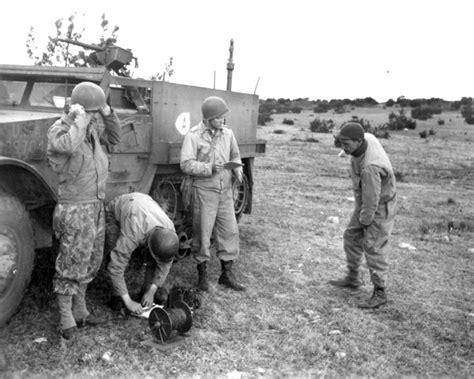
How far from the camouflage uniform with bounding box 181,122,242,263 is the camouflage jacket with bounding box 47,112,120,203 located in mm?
1200

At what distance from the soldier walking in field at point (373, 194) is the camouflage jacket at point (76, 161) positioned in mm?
2148

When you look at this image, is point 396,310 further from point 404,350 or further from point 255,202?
point 255,202

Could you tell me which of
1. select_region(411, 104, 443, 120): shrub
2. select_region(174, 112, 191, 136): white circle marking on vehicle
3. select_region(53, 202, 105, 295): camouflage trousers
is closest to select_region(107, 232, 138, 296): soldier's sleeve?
select_region(53, 202, 105, 295): camouflage trousers

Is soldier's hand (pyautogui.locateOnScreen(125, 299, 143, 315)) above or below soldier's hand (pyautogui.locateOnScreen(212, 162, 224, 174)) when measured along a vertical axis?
below

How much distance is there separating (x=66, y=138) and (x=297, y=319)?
7.65 ft

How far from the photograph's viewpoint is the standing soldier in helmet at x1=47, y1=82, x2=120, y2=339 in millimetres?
3875

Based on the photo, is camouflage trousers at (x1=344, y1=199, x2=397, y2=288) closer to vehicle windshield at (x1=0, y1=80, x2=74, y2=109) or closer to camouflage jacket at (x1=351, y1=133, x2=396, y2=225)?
camouflage jacket at (x1=351, y1=133, x2=396, y2=225)

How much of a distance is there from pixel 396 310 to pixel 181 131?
264 centimetres

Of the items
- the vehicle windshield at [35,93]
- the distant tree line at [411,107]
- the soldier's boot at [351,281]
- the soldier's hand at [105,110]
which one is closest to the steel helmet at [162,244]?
the soldier's hand at [105,110]

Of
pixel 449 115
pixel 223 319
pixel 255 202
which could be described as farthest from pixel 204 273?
pixel 449 115

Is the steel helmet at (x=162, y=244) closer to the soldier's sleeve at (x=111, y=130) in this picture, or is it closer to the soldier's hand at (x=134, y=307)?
the soldier's hand at (x=134, y=307)

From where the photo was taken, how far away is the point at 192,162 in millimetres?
5133

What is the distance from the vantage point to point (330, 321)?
15.6 feet

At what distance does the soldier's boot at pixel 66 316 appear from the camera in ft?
12.9
